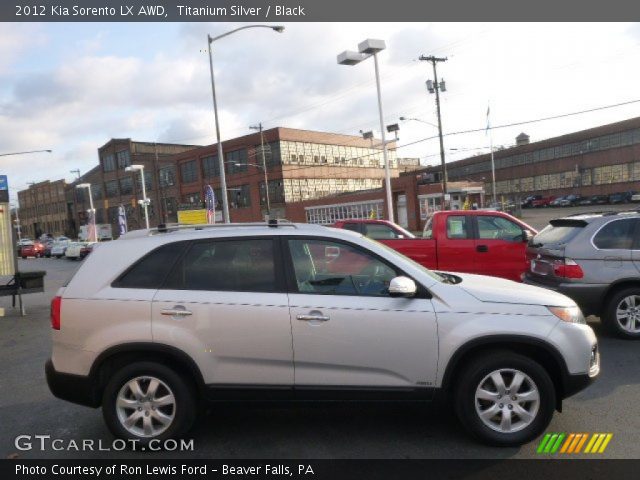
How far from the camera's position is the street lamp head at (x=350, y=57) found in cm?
1864

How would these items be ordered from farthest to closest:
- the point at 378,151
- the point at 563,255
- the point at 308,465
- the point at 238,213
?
the point at 378,151
the point at 238,213
the point at 563,255
the point at 308,465

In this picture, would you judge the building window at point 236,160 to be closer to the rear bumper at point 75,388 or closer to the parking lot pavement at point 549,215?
the parking lot pavement at point 549,215

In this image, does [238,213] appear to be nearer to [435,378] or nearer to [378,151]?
[378,151]

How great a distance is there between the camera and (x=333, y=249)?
13.2ft

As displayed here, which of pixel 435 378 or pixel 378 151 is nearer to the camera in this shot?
pixel 435 378

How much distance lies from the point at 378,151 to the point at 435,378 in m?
75.0

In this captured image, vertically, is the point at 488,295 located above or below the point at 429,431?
above

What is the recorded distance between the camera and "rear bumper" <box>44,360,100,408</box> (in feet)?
12.8

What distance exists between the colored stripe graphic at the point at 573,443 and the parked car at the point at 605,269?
2981 mm

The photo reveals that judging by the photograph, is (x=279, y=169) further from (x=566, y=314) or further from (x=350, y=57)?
(x=566, y=314)

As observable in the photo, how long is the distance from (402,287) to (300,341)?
2.82 feet

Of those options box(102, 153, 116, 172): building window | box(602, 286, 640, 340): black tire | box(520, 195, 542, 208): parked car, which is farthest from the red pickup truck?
box(102, 153, 116, 172): building window

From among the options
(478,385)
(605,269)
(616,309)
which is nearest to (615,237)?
(605,269)

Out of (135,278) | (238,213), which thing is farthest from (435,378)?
(238,213)
